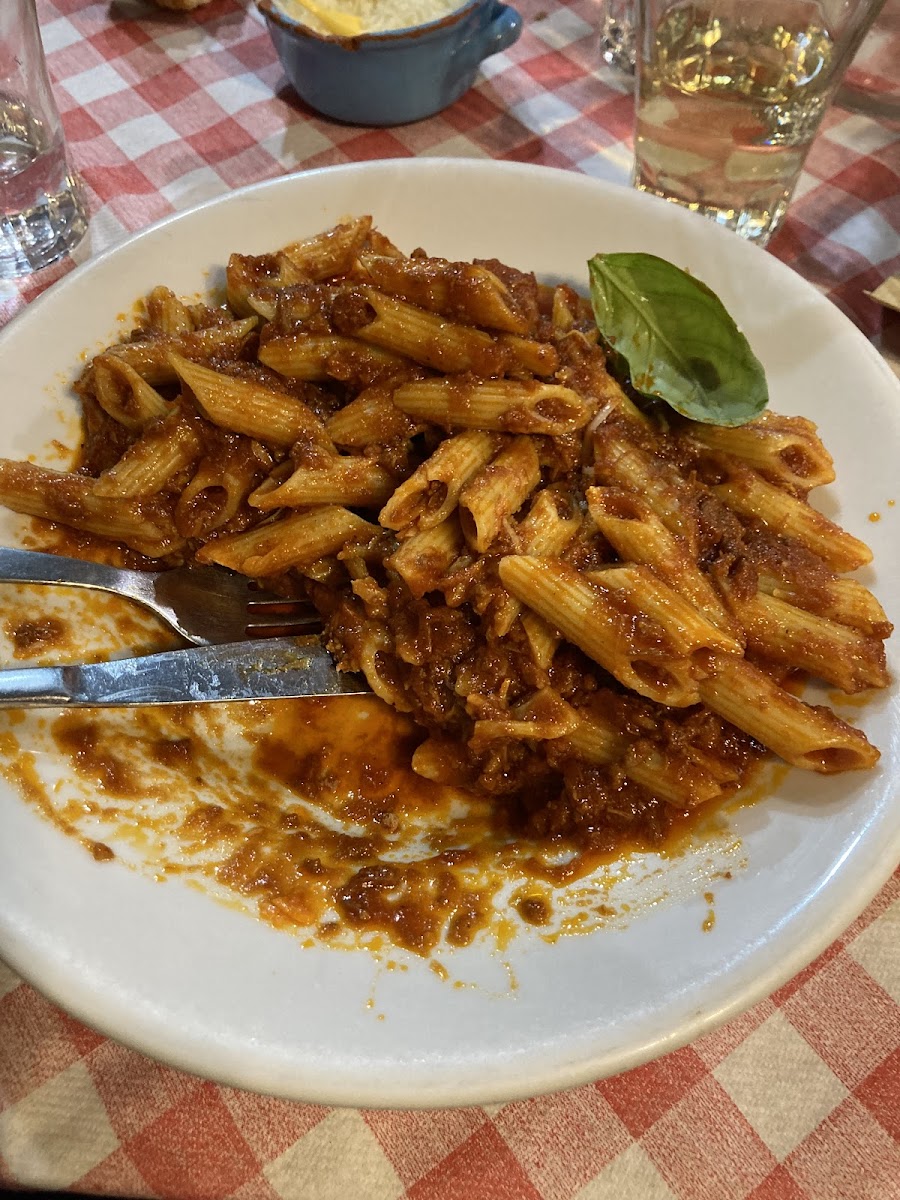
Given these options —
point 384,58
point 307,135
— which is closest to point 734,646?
point 384,58

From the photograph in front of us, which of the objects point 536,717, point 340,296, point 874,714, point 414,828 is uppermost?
point 340,296

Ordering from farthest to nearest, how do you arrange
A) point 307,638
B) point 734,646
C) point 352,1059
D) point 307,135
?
point 307,135, point 307,638, point 734,646, point 352,1059

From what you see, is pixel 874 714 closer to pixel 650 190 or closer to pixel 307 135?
pixel 650 190

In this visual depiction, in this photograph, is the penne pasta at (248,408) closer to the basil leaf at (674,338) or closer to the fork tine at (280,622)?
the fork tine at (280,622)

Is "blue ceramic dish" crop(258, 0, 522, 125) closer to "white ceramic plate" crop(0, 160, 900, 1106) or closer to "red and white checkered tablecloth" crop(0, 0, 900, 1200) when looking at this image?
"white ceramic plate" crop(0, 160, 900, 1106)

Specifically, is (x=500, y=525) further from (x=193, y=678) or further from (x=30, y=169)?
(x=30, y=169)
